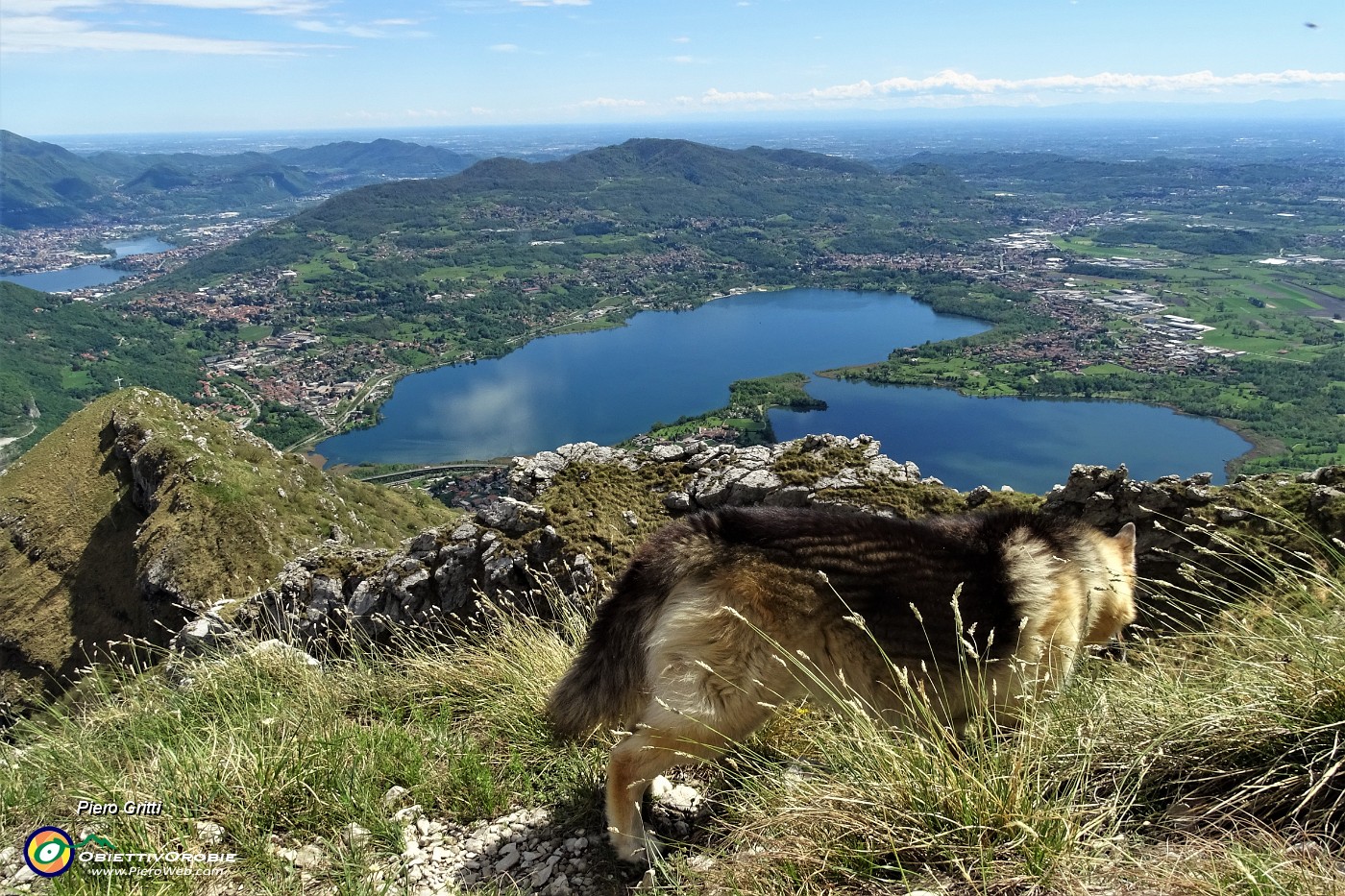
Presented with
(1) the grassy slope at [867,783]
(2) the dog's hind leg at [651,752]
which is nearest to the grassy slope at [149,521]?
(1) the grassy slope at [867,783]

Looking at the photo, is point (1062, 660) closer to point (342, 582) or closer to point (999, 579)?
point (999, 579)

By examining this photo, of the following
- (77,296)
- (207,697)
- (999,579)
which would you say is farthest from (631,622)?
(77,296)

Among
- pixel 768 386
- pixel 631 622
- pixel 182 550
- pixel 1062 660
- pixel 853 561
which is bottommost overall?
pixel 768 386

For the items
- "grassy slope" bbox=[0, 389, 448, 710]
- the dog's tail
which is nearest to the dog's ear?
the dog's tail

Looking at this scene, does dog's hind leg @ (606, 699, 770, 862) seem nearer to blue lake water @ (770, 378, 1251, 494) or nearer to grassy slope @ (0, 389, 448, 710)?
grassy slope @ (0, 389, 448, 710)

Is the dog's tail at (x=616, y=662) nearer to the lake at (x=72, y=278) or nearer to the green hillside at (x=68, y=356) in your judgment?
the green hillside at (x=68, y=356)

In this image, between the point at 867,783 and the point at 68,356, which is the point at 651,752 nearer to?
the point at 867,783
